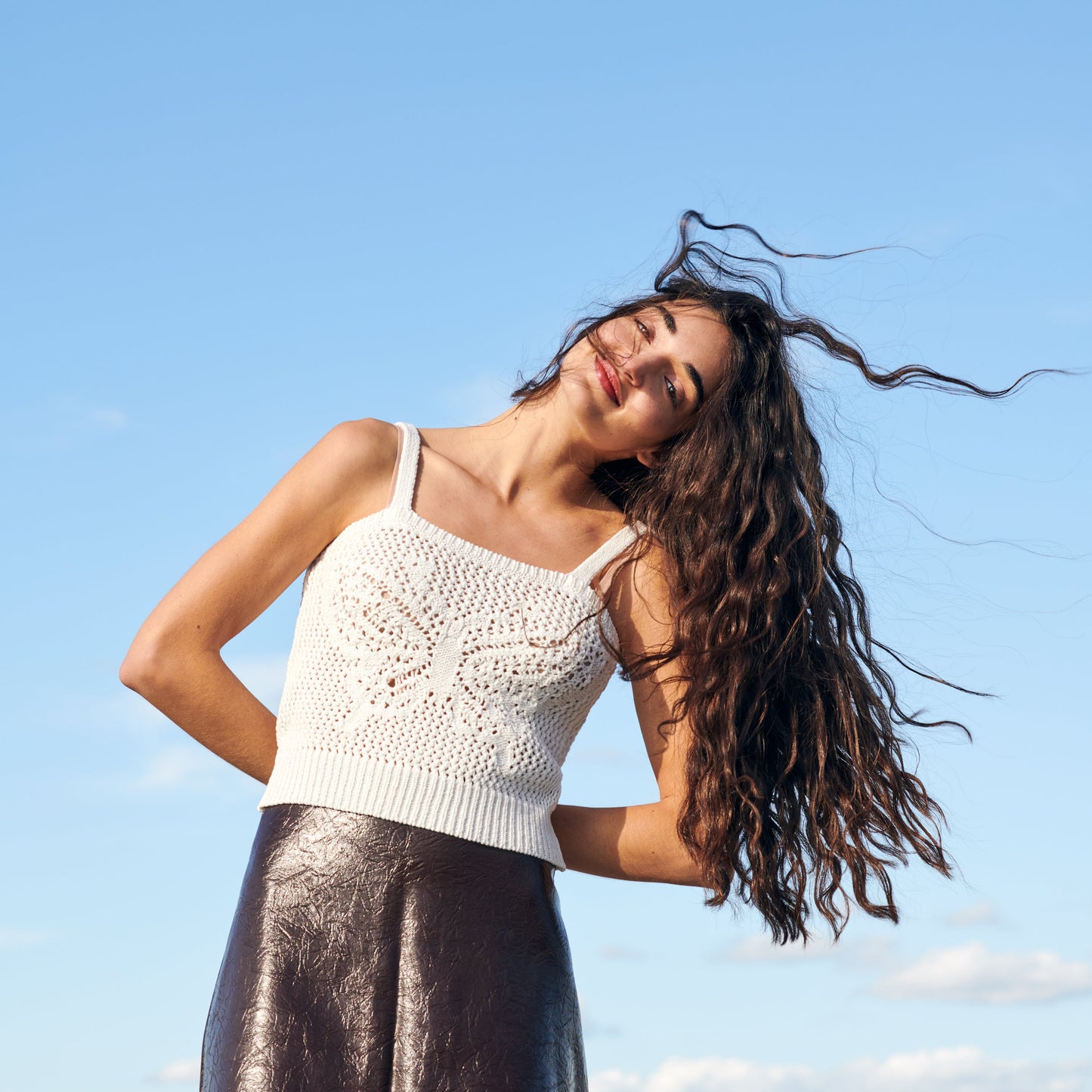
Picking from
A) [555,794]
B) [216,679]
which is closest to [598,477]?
[555,794]

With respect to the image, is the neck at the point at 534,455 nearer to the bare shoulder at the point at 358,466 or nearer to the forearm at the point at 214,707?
the bare shoulder at the point at 358,466

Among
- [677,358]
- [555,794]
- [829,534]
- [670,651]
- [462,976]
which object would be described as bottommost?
[462,976]

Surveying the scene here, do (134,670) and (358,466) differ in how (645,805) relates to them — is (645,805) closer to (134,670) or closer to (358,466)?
(358,466)

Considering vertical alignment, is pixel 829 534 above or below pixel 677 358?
below

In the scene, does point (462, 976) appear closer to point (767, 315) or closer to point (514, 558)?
point (514, 558)

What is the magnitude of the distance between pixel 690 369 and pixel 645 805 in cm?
108

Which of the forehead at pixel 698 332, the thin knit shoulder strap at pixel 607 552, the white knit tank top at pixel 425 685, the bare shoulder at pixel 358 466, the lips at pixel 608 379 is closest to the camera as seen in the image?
the white knit tank top at pixel 425 685

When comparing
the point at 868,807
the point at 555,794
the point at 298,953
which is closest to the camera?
the point at 298,953

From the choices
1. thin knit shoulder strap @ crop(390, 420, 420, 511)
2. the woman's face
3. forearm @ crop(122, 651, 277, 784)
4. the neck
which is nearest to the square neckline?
thin knit shoulder strap @ crop(390, 420, 420, 511)

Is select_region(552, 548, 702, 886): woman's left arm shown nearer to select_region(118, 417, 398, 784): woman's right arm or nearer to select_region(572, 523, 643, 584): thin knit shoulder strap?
select_region(572, 523, 643, 584): thin knit shoulder strap

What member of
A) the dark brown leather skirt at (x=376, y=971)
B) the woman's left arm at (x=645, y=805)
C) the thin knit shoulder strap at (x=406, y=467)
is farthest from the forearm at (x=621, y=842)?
the thin knit shoulder strap at (x=406, y=467)

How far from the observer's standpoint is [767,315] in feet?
12.1

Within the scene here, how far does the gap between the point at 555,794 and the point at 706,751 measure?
1.43 ft

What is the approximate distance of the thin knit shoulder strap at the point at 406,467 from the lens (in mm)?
3035
